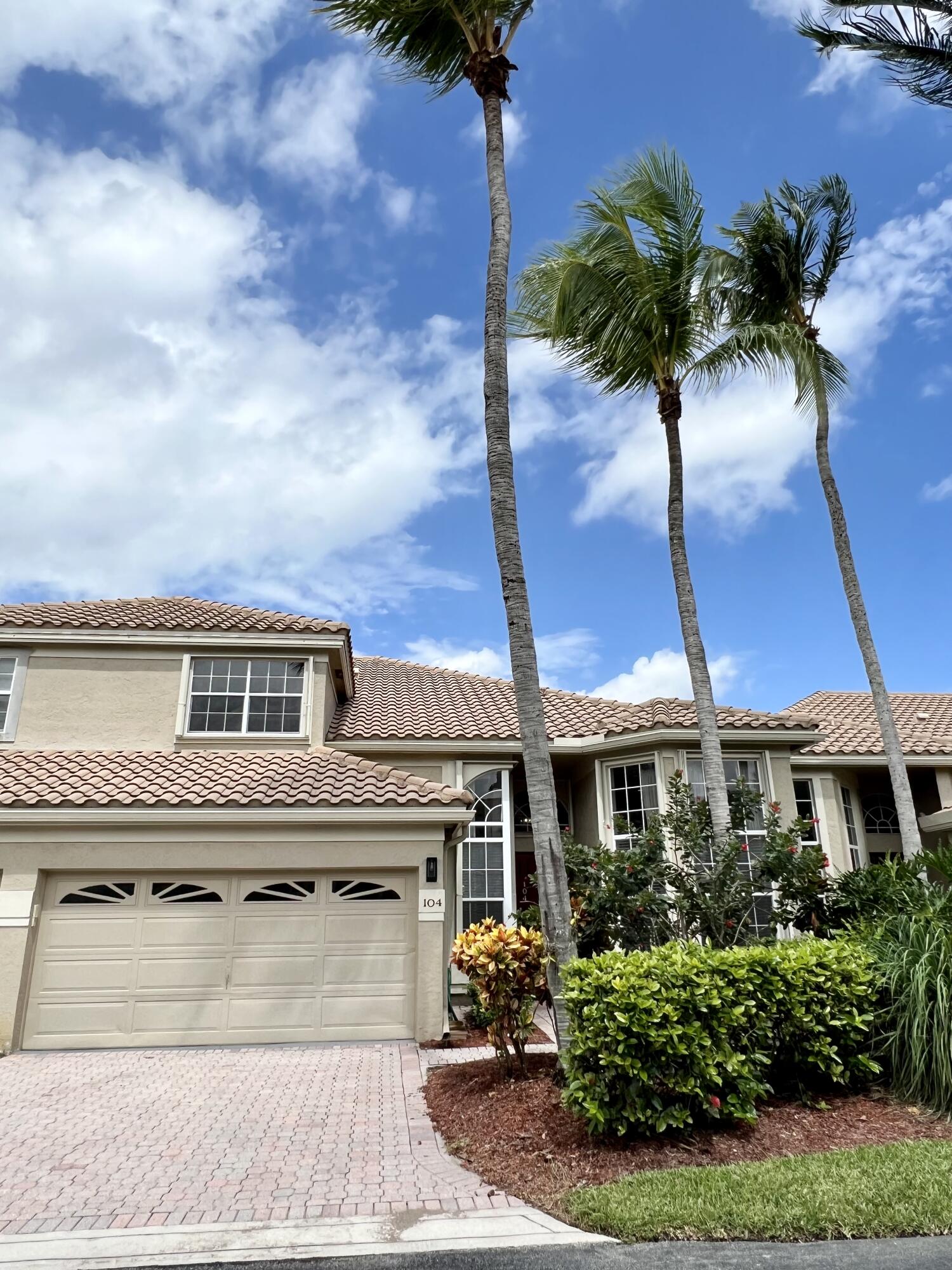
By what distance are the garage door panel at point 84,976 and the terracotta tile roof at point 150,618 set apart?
5.75 metres

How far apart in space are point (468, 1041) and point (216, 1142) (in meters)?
4.67

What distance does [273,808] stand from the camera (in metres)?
11.0

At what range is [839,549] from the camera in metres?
13.3

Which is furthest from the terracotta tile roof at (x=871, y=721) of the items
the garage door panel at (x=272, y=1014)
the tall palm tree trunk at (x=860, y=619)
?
the garage door panel at (x=272, y=1014)

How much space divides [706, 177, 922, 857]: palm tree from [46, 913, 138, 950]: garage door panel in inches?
459

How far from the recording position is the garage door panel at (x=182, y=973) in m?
10.6

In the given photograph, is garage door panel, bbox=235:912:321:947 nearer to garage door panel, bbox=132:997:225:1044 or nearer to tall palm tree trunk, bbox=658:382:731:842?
garage door panel, bbox=132:997:225:1044

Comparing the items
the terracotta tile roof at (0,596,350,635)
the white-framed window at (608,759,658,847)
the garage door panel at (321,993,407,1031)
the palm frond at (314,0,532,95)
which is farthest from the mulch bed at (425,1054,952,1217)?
the palm frond at (314,0,532,95)

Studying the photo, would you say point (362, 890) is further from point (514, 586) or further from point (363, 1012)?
point (514, 586)

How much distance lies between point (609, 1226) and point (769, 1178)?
4.07 ft

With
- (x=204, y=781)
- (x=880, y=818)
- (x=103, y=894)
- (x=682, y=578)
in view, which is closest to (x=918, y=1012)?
(x=682, y=578)

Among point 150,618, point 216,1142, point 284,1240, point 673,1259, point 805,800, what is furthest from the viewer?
point 805,800

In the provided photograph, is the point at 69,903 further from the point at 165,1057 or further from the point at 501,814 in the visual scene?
the point at 501,814

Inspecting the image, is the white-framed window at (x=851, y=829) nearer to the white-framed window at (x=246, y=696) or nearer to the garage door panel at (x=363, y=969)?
the garage door panel at (x=363, y=969)
